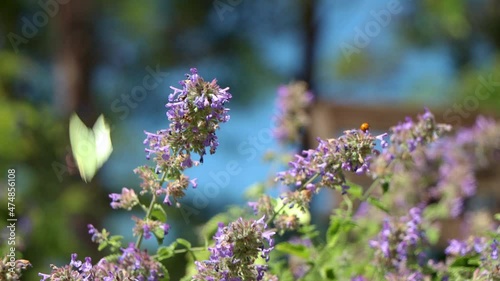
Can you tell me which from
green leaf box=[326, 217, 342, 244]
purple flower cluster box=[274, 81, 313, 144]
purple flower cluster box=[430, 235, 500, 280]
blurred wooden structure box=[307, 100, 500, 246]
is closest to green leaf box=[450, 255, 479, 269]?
purple flower cluster box=[430, 235, 500, 280]

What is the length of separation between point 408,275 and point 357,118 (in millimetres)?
2669

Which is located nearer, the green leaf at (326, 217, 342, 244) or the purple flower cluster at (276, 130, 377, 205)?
the purple flower cluster at (276, 130, 377, 205)

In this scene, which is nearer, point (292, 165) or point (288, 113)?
point (292, 165)

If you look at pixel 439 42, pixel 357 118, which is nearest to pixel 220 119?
pixel 357 118

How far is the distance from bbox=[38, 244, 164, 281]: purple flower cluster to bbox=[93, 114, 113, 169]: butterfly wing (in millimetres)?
95

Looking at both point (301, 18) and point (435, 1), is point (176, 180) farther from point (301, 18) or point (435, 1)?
point (301, 18)

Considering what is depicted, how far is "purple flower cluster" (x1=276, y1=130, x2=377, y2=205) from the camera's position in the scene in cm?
64

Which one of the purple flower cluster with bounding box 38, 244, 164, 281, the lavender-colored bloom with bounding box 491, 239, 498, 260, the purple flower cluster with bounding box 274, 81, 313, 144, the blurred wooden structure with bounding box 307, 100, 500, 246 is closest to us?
the purple flower cluster with bounding box 38, 244, 164, 281

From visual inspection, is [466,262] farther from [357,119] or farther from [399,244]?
[357,119]

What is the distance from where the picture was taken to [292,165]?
27.8 inches

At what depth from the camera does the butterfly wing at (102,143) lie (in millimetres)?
691

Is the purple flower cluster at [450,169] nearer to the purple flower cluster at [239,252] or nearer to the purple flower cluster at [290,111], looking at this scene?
the purple flower cluster at [290,111]

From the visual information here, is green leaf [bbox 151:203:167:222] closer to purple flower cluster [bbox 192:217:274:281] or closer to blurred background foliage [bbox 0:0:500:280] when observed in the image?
purple flower cluster [bbox 192:217:274:281]

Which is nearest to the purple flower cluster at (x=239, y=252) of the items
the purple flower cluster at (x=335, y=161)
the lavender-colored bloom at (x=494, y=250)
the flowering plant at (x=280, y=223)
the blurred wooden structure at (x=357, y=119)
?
the flowering plant at (x=280, y=223)
